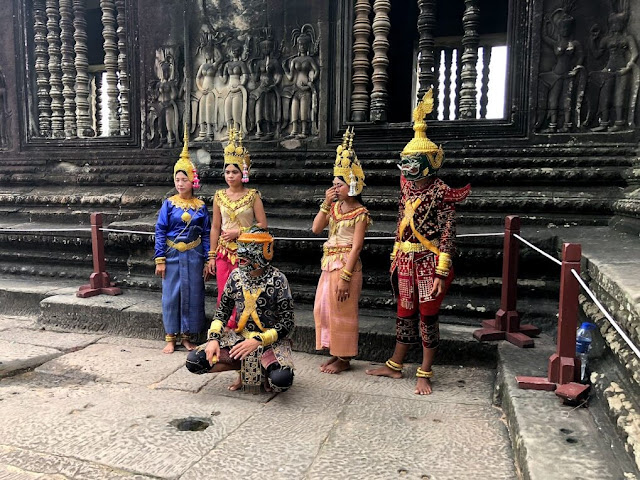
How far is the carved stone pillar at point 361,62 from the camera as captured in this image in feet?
17.9

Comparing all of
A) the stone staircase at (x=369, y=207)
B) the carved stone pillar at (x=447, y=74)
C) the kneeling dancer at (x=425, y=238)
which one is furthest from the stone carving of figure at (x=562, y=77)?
the carved stone pillar at (x=447, y=74)

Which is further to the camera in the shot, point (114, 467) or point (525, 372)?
point (525, 372)

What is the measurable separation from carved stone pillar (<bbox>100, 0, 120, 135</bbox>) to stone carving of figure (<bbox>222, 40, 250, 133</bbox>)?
5.68 ft

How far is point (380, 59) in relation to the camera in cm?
541

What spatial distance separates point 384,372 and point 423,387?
1.18 ft

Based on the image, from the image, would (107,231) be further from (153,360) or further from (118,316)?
(153,360)

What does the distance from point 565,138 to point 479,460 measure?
350 centimetres

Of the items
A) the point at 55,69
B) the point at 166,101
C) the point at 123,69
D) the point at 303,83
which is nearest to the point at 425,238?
the point at 303,83

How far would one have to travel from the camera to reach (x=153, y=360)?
3980 millimetres

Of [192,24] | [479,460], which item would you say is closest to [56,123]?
[192,24]

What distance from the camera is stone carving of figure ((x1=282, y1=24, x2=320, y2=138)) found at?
564 centimetres

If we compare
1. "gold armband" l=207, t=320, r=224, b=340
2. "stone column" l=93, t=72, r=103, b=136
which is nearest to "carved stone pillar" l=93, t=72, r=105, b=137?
"stone column" l=93, t=72, r=103, b=136

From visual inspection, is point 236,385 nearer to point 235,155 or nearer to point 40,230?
point 235,155

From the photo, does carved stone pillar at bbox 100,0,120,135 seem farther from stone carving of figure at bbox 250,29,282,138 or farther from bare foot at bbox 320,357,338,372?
bare foot at bbox 320,357,338,372
